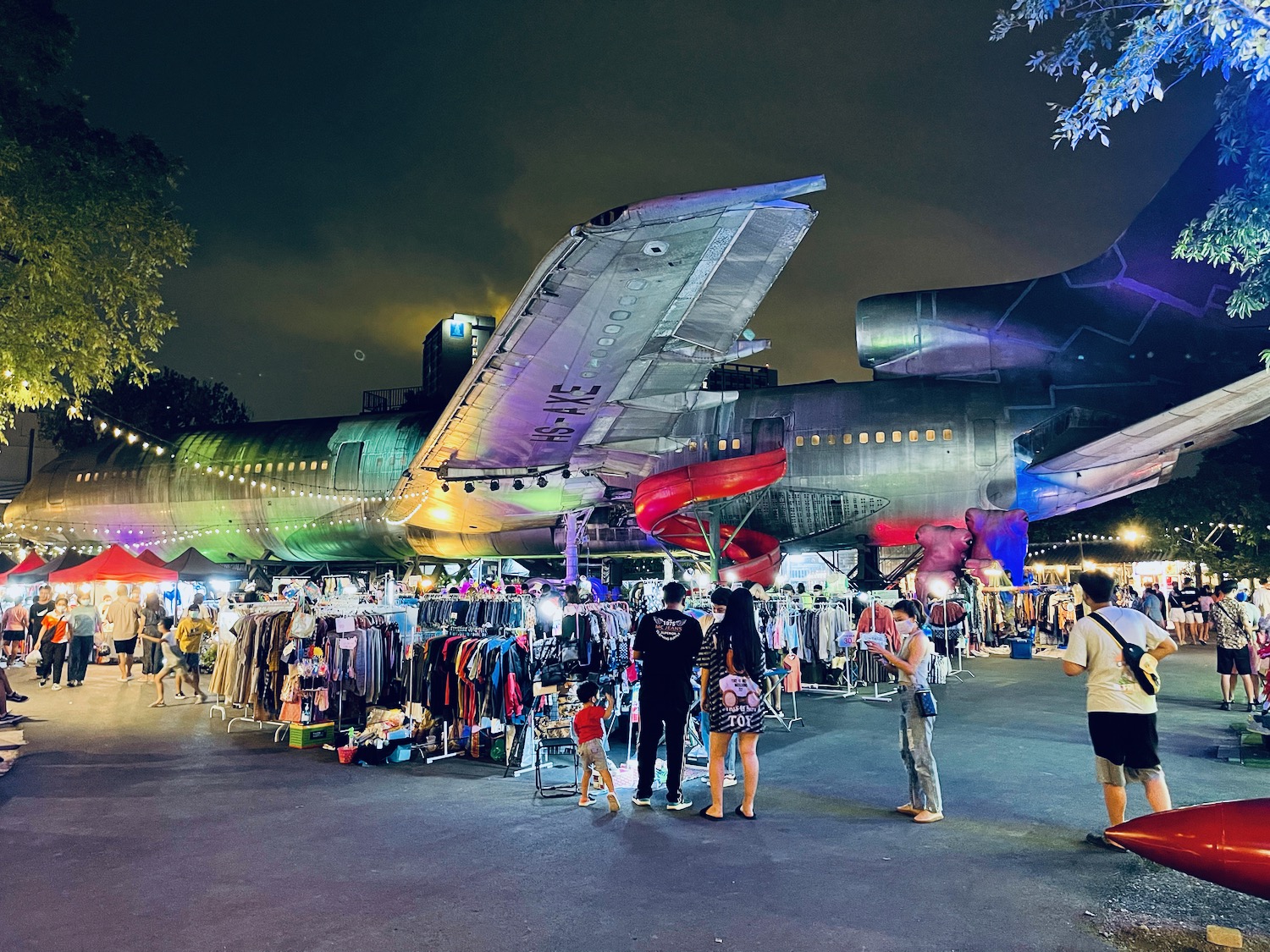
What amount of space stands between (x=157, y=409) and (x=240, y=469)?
2798cm

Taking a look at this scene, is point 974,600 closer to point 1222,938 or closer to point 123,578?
point 1222,938

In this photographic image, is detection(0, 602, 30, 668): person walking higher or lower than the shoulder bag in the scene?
lower

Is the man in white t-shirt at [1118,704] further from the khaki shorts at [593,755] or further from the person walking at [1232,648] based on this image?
the person walking at [1232,648]

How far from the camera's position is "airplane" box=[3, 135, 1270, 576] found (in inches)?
523

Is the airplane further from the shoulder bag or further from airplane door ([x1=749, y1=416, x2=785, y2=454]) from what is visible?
the shoulder bag

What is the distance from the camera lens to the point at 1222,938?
3867 mm

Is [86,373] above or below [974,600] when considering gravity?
above

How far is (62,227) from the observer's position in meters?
10.6

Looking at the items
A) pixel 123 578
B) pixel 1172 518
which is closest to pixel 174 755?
pixel 123 578

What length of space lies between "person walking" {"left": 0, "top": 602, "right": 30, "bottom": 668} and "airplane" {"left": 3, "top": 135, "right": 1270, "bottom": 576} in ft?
26.9

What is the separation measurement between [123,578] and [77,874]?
15324mm

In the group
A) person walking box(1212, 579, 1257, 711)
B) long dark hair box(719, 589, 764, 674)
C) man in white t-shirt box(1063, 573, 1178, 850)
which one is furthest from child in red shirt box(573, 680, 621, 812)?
person walking box(1212, 579, 1257, 711)

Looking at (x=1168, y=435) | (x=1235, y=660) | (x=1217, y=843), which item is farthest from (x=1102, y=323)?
(x=1217, y=843)

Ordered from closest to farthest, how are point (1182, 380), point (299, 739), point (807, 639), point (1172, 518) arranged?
1. point (299, 739)
2. point (807, 639)
3. point (1182, 380)
4. point (1172, 518)
